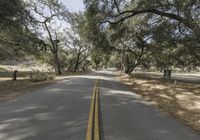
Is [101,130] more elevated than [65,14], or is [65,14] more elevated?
[65,14]

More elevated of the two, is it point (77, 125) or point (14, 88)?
point (14, 88)

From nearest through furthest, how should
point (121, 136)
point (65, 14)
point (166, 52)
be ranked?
point (121, 136) → point (166, 52) → point (65, 14)

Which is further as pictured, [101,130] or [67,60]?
[67,60]

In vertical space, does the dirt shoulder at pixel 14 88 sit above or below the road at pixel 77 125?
above

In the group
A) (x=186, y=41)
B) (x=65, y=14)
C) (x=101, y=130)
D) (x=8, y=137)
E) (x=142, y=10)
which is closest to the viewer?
(x=8, y=137)

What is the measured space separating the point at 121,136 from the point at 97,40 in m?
18.6

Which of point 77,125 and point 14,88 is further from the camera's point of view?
point 14,88

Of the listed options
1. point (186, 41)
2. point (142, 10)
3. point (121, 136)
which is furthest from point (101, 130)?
point (186, 41)

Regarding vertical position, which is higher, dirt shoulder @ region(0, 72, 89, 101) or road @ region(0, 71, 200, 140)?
dirt shoulder @ region(0, 72, 89, 101)

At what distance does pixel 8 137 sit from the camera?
516 centimetres

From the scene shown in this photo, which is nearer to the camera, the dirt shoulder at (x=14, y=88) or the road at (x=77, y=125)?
the road at (x=77, y=125)

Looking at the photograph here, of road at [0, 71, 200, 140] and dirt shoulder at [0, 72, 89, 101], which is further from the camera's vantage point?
dirt shoulder at [0, 72, 89, 101]

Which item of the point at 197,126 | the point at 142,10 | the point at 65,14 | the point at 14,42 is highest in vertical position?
the point at 65,14

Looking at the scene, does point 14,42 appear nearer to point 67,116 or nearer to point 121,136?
point 67,116
